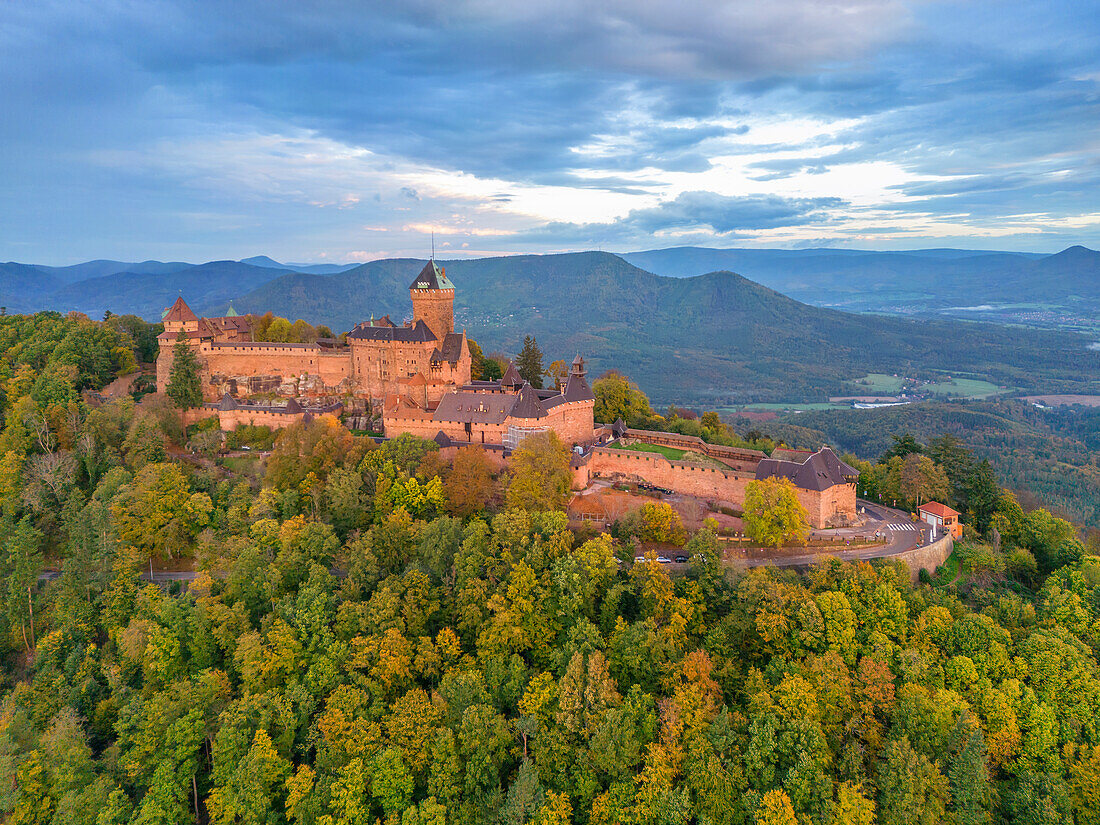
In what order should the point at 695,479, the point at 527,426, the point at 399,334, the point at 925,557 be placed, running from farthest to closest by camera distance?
1. the point at 399,334
2. the point at 527,426
3. the point at 695,479
4. the point at 925,557

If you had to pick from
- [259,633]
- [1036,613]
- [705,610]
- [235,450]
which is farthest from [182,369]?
[1036,613]

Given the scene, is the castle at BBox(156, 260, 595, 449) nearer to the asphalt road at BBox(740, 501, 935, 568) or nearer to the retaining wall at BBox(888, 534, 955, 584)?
the asphalt road at BBox(740, 501, 935, 568)

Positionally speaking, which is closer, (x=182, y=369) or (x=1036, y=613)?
(x=1036, y=613)

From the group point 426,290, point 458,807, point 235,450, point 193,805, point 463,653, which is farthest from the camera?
point 426,290

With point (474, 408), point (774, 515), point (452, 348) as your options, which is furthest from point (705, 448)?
point (452, 348)

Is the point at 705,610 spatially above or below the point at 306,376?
below

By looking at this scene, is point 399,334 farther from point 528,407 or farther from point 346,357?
point 528,407

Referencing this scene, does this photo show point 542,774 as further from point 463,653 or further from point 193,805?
point 193,805
